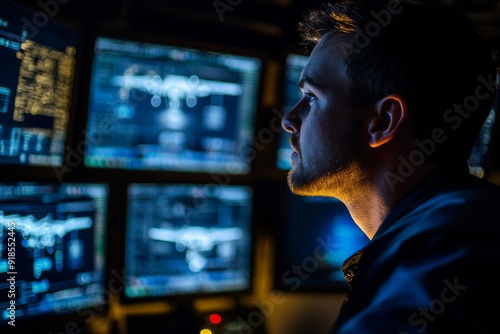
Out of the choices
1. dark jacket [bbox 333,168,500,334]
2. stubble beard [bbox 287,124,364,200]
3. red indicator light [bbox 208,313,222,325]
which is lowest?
red indicator light [bbox 208,313,222,325]

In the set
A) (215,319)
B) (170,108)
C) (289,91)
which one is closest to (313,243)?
(215,319)

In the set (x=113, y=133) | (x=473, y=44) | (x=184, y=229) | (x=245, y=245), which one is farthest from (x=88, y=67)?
(x=473, y=44)

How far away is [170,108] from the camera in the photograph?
6.24ft

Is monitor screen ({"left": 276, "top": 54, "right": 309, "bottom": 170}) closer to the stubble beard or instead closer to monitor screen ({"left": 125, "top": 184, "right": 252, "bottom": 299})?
monitor screen ({"left": 125, "top": 184, "right": 252, "bottom": 299})

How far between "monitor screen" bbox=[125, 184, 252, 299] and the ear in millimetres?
837

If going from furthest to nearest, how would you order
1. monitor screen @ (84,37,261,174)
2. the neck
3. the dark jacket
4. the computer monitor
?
the computer monitor
monitor screen @ (84,37,261,174)
the neck
the dark jacket

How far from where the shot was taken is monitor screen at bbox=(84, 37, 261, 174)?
5.89 feet

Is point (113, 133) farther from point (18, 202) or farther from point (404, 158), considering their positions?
point (404, 158)

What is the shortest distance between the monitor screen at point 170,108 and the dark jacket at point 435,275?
3.40 feet

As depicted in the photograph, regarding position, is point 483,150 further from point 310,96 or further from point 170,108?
point 170,108

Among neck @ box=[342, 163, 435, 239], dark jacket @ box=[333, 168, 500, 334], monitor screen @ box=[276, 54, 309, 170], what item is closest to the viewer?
dark jacket @ box=[333, 168, 500, 334]

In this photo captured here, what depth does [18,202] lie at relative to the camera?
146 cm

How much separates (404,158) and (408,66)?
0.21 metres

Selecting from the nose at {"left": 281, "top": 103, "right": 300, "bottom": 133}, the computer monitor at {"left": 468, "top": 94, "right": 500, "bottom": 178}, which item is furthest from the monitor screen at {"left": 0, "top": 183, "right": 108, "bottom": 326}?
the computer monitor at {"left": 468, "top": 94, "right": 500, "bottom": 178}
